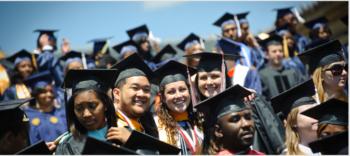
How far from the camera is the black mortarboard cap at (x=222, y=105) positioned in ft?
11.5

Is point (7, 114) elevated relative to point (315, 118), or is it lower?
elevated

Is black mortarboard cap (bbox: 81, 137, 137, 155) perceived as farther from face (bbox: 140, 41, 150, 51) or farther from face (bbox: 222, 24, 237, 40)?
face (bbox: 140, 41, 150, 51)

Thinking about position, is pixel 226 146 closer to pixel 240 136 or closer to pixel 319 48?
pixel 240 136

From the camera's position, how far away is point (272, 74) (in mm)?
7211

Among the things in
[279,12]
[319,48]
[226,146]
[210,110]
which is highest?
[279,12]

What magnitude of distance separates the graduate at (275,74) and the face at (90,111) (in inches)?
163

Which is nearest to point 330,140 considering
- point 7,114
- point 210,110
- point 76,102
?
point 210,110

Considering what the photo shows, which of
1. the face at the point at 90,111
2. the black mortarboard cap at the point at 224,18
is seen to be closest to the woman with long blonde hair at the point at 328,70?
the face at the point at 90,111

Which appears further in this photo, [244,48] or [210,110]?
[244,48]

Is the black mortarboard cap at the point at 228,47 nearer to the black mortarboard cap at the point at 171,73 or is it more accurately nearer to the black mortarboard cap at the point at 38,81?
the black mortarboard cap at the point at 38,81

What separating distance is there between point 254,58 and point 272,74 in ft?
1.83

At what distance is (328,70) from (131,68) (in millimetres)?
2055

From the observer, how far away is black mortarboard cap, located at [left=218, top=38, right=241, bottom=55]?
7434 mm

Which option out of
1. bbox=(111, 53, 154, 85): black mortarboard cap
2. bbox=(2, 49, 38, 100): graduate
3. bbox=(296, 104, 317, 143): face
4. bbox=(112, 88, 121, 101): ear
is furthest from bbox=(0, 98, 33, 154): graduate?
bbox=(2, 49, 38, 100): graduate
